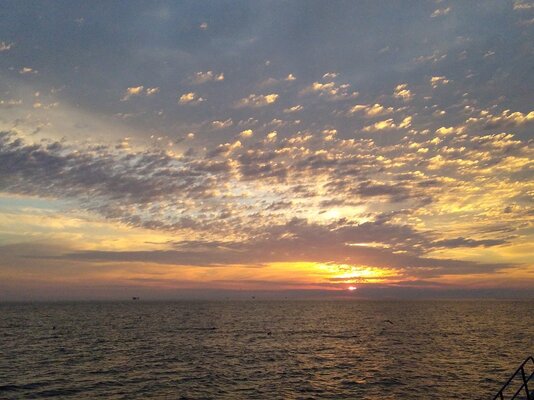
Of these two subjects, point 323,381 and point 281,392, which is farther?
point 323,381

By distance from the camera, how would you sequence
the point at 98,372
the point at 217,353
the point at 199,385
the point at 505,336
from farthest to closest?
the point at 505,336 < the point at 217,353 < the point at 98,372 < the point at 199,385

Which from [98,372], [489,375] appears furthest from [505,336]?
[98,372]

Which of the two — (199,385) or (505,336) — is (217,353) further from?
(505,336)

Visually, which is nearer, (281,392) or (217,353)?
(281,392)

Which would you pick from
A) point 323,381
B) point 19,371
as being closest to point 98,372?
point 19,371

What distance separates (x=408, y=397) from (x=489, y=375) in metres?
15.1

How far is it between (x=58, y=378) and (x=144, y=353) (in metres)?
18.9

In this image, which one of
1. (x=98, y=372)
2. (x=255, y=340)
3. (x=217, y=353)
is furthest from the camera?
(x=255, y=340)

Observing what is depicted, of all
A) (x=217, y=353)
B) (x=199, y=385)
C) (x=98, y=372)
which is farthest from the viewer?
(x=217, y=353)

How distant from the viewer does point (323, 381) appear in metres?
44.4

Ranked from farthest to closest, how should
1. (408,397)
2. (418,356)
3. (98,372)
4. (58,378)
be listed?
1. (418,356)
2. (98,372)
3. (58,378)
4. (408,397)

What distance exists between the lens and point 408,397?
3728cm

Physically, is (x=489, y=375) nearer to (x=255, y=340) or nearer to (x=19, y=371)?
(x=255, y=340)

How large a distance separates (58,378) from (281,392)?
24.9 m
